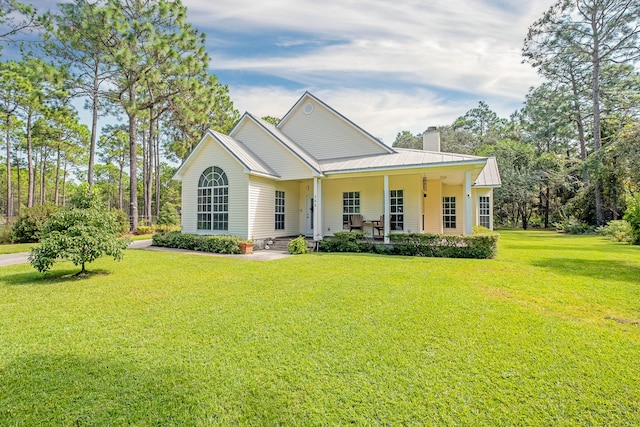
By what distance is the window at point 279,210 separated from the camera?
14.0 m

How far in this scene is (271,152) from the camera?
1395 centimetres

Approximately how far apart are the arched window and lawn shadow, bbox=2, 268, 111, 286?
527 centimetres

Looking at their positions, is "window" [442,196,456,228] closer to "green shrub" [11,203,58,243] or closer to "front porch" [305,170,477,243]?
"front porch" [305,170,477,243]

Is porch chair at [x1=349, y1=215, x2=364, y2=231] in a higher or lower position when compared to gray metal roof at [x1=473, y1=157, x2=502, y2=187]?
lower

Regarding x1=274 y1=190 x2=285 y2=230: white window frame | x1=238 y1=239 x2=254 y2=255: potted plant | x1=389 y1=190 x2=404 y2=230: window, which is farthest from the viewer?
x1=274 y1=190 x2=285 y2=230: white window frame

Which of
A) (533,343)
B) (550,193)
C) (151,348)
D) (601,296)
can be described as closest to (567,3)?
(550,193)

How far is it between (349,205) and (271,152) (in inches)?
174

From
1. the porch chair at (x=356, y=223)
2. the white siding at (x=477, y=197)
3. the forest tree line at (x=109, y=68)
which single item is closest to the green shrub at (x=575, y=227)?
the white siding at (x=477, y=197)

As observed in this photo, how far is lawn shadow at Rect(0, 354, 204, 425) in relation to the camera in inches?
94.8

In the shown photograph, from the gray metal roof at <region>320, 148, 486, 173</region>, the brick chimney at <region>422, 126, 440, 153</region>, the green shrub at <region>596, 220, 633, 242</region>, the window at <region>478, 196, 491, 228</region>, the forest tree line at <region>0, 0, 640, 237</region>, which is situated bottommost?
the green shrub at <region>596, 220, 633, 242</region>

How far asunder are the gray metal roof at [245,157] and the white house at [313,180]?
61 millimetres

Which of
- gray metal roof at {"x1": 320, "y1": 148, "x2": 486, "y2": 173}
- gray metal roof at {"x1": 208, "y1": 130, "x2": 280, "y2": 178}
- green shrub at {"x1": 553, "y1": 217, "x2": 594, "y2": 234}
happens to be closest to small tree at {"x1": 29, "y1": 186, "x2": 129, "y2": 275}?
gray metal roof at {"x1": 208, "y1": 130, "x2": 280, "y2": 178}

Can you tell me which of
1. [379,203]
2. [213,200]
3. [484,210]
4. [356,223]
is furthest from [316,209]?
[484,210]

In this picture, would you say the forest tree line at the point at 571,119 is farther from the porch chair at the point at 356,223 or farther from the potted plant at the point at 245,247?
the potted plant at the point at 245,247
